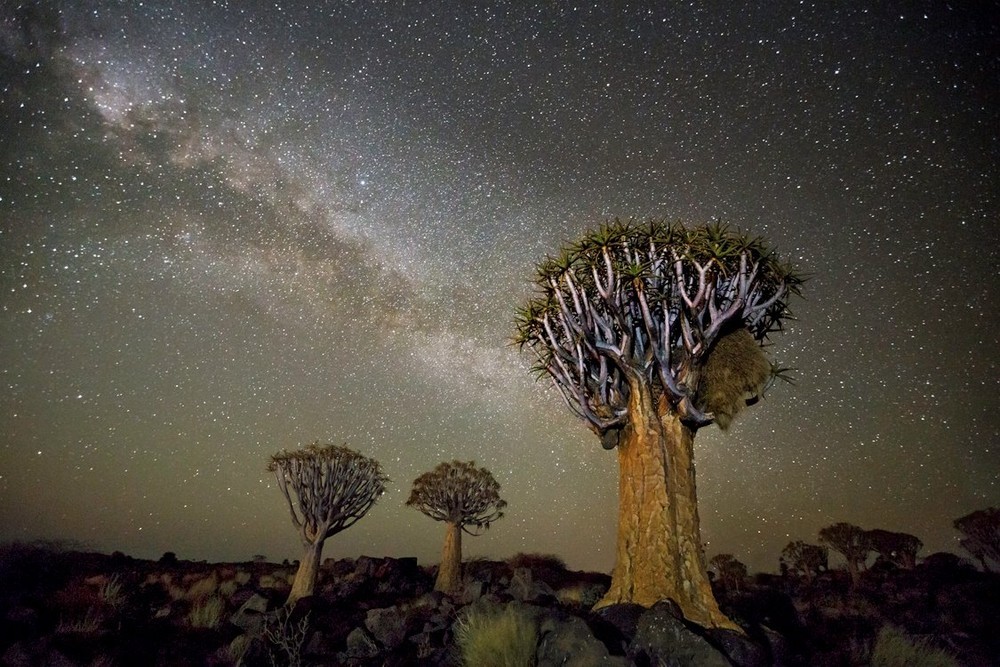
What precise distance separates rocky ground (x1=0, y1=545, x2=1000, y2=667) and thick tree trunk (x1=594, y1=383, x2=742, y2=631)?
0.62m

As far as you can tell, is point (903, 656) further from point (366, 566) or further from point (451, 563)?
point (366, 566)

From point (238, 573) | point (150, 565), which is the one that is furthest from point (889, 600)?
point (150, 565)

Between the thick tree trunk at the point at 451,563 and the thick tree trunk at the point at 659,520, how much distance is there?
29.5 feet

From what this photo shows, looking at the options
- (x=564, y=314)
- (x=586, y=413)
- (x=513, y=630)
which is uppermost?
(x=564, y=314)

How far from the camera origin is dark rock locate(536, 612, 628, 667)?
5699 mm

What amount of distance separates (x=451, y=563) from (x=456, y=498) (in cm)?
205

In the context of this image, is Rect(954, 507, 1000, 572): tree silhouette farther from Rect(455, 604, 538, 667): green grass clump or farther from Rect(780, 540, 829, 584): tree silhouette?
Rect(455, 604, 538, 667): green grass clump

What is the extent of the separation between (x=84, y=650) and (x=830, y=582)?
24.6 m

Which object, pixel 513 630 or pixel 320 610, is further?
pixel 320 610

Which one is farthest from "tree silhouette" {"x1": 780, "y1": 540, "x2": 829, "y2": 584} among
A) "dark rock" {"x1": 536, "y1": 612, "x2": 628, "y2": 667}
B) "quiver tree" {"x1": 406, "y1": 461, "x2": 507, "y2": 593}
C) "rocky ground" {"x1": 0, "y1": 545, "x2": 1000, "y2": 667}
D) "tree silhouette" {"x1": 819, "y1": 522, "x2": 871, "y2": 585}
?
"dark rock" {"x1": 536, "y1": 612, "x2": 628, "y2": 667}

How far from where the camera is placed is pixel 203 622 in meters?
10.1

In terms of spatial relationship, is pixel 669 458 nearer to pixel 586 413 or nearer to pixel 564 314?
pixel 586 413

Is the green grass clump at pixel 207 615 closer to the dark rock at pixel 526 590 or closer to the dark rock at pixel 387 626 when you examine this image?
the dark rock at pixel 387 626

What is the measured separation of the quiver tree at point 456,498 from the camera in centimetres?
1733
